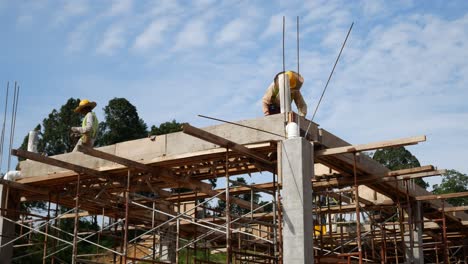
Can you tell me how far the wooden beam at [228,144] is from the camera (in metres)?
12.8

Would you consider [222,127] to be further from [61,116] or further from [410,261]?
[61,116]

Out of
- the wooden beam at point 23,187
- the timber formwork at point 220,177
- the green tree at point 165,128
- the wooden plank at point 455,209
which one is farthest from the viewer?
the green tree at point 165,128

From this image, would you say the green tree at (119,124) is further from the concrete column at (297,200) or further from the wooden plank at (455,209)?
the concrete column at (297,200)

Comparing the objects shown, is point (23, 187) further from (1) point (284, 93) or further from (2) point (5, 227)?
(1) point (284, 93)

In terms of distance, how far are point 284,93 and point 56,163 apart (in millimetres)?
5607

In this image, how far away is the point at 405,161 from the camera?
53.6 metres

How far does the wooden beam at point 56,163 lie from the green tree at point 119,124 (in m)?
31.2

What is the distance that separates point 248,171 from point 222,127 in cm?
179

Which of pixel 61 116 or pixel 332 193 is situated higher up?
pixel 61 116

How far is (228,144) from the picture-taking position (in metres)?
13.6

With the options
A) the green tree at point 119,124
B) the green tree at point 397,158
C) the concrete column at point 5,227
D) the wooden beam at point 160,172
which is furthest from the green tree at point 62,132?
the wooden beam at point 160,172

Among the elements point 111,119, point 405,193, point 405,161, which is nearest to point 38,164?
point 405,193

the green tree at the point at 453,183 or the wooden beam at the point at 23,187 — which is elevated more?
the green tree at the point at 453,183

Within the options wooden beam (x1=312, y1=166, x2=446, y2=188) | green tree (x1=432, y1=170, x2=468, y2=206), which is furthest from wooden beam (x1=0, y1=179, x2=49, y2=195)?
green tree (x1=432, y1=170, x2=468, y2=206)
